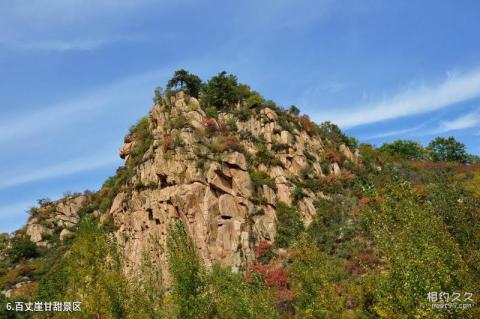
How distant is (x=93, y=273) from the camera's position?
23.5 meters

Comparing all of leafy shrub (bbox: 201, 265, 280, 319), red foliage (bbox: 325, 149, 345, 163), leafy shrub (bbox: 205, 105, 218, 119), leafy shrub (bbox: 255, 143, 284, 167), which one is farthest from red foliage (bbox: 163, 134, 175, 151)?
leafy shrub (bbox: 201, 265, 280, 319)

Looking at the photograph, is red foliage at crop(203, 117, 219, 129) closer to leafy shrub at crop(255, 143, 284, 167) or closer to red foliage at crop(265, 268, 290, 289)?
leafy shrub at crop(255, 143, 284, 167)

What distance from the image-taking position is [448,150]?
7575 centimetres

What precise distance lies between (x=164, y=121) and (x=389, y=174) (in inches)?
1126

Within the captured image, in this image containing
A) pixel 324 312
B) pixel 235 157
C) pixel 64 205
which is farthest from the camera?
pixel 64 205

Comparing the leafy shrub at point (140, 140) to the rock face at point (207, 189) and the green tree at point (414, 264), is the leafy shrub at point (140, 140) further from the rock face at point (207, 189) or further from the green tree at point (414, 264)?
the green tree at point (414, 264)

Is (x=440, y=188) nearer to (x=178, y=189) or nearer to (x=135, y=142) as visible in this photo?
(x=178, y=189)

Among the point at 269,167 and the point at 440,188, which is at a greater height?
the point at 269,167

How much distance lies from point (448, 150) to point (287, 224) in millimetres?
45588

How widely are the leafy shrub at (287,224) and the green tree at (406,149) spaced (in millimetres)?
36989

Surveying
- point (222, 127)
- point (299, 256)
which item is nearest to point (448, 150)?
point (222, 127)

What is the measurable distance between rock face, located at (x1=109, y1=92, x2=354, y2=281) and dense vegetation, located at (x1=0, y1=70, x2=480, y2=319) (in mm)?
584

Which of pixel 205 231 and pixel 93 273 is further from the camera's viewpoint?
pixel 205 231

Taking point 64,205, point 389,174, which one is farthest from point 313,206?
point 64,205
